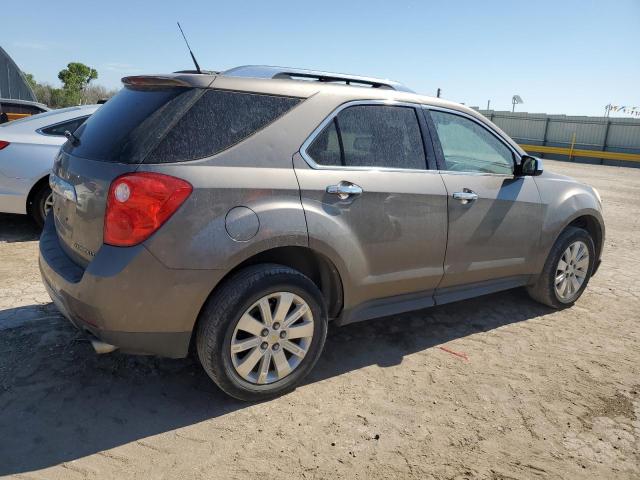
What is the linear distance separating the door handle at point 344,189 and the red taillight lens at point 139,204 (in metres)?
0.88

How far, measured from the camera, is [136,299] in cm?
250

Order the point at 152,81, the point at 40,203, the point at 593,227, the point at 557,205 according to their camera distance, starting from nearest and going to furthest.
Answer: the point at 152,81 → the point at 557,205 → the point at 593,227 → the point at 40,203

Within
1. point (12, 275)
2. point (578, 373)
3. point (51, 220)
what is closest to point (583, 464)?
point (578, 373)

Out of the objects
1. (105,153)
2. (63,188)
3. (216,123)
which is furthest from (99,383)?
(216,123)

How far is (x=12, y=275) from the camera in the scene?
185 inches

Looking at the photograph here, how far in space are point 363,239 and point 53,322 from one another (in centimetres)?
239

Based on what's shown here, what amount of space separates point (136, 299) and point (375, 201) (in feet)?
4.94

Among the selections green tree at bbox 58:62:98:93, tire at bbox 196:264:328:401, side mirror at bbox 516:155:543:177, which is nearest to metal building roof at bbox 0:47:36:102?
green tree at bbox 58:62:98:93

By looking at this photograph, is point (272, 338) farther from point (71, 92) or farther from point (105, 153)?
point (71, 92)

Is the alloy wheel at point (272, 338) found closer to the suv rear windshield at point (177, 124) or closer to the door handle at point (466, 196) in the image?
the suv rear windshield at point (177, 124)

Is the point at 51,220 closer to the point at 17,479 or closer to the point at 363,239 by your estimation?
the point at 17,479

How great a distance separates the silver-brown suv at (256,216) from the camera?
8.25 feet

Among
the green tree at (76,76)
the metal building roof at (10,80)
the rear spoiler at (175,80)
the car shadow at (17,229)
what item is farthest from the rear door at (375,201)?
the green tree at (76,76)

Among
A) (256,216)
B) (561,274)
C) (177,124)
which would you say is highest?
(177,124)
